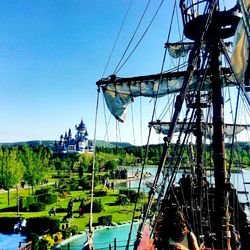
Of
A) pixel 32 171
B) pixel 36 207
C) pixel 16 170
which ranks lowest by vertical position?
pixel 36 207

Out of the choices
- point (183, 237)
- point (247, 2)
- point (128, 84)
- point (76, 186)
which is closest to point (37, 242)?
point (128, 84)

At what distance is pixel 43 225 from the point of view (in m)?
22.7

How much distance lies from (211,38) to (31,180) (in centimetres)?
3599

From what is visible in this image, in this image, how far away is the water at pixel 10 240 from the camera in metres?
19.3

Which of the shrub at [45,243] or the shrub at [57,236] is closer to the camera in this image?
the shrub at [45,243]

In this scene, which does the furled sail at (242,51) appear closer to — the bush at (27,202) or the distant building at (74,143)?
the bush at (27,202)

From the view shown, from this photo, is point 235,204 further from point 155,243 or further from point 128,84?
point 128,84

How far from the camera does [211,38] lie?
8.44 meters

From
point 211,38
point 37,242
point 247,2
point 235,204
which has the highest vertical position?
point 211,38

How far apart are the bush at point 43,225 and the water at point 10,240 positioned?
107 cm

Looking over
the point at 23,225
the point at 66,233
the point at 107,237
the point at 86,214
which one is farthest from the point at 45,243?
the point at 86,214

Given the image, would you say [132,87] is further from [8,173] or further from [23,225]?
[8,173]

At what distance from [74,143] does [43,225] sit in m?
104

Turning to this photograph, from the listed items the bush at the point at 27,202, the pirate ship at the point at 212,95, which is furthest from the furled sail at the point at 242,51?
the bush at the point at 27,202
